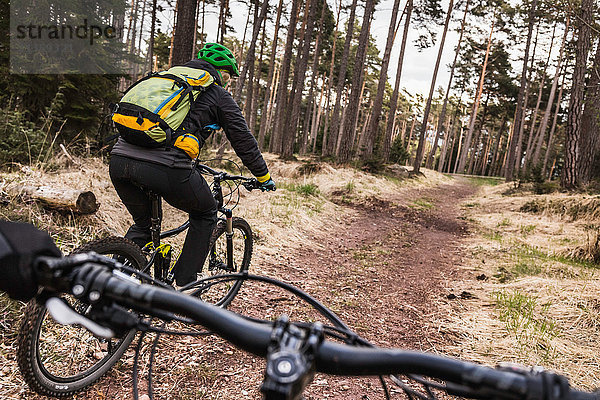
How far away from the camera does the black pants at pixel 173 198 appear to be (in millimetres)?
2740

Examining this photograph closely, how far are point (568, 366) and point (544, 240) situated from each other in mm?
5435

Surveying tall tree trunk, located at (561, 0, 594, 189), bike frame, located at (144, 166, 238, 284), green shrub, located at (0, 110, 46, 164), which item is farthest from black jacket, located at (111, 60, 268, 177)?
tall tree trunk, located at (561, 0, 594, 189)

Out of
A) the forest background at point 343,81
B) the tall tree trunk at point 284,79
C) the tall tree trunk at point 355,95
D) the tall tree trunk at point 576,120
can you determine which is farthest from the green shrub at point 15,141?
the tall tree trunk at point 284,79

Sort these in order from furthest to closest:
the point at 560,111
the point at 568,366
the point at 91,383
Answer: the point at 560,111 → the point at 568,366 → the point at 91,383

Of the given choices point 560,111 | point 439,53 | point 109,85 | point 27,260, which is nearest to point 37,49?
point 109,85

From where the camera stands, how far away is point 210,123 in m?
3.01

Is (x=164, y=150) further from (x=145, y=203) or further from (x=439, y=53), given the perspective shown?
(x=439, y=53)

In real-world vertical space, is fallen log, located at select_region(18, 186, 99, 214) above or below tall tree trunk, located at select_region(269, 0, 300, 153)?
below

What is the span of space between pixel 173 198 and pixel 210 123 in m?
0.69

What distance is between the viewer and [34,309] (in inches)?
80.1

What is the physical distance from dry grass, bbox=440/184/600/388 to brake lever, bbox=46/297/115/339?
3.34 m

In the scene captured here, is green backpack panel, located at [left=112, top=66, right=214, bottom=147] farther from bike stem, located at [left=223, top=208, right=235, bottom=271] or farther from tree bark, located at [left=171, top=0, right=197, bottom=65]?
tree bark, located at [left=171, top=0, right=197, bottom=65]

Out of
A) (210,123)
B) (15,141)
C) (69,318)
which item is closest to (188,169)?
(210,123)

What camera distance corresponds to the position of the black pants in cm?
274
